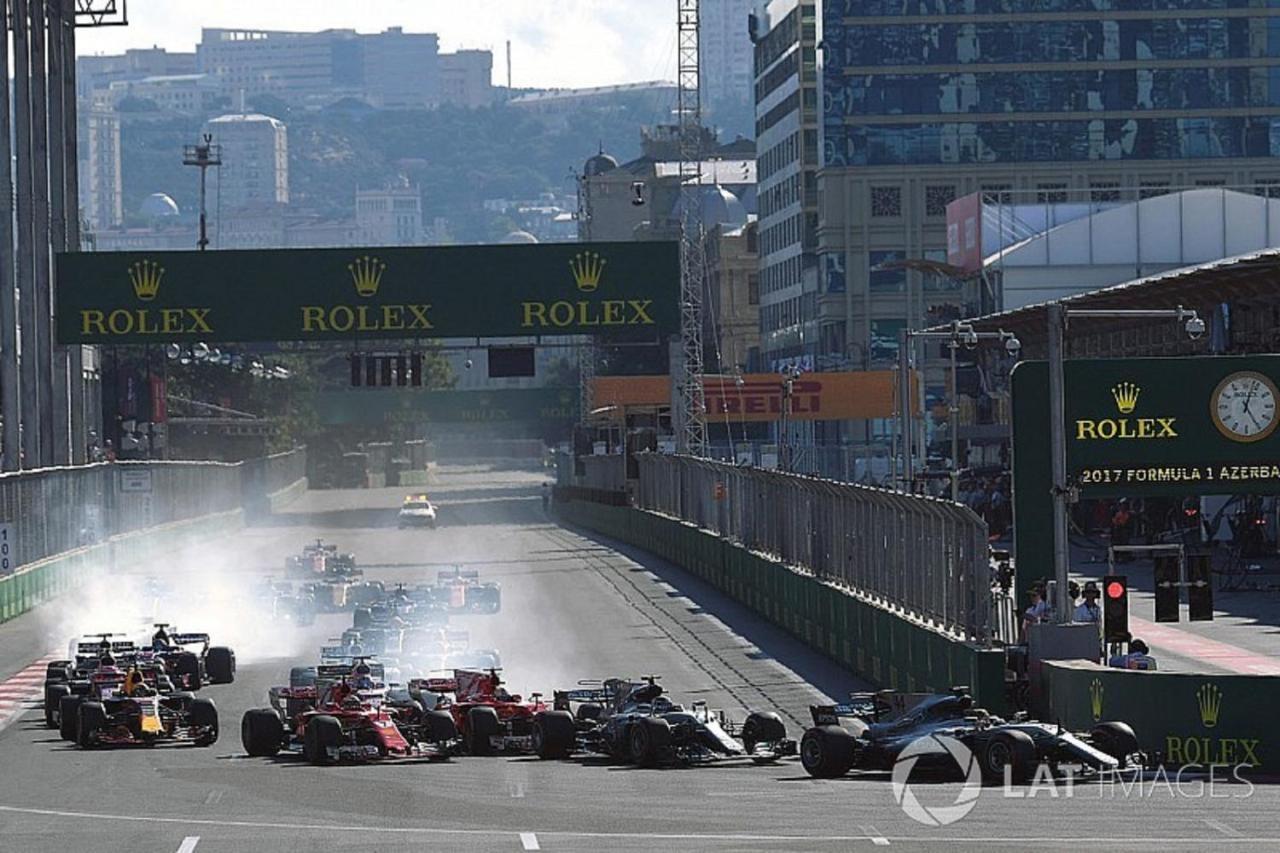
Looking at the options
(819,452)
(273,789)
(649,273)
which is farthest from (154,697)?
(819,452)

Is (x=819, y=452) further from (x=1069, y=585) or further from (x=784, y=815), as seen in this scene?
(x=784, y=815)

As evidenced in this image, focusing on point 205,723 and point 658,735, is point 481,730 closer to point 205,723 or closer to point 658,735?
point 658,735

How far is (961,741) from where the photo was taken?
89.9ft

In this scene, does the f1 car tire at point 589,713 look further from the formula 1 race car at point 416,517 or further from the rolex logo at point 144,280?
the formula 1 race car at point 416,517

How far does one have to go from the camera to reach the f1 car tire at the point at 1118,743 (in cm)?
2720

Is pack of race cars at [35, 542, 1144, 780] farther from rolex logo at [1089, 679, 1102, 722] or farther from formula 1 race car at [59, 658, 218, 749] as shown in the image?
rolex logo at [1089, 679, 1102, 722]

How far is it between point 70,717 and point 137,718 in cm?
140

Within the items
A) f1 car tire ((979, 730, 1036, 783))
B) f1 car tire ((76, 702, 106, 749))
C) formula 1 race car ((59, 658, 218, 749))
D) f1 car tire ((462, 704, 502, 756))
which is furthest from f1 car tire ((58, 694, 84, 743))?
f1 car tire ((979, 730, 1036, 783))

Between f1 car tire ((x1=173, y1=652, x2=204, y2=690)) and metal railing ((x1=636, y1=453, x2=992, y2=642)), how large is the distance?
37.9 feet

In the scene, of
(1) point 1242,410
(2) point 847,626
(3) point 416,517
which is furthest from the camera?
(3) point 416,517

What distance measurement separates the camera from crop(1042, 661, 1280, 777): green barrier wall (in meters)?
27.9

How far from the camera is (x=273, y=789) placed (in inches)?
1064

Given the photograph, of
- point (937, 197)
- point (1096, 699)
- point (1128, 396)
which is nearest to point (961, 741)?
point (1096, 699)

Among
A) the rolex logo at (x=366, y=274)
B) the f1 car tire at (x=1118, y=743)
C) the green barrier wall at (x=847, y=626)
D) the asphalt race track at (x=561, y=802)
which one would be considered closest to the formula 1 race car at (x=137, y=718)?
the asphalt race track at (x=561, y=802)
